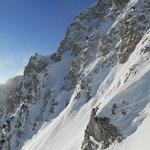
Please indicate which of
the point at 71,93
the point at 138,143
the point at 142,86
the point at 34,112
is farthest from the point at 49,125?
the point at 138,143

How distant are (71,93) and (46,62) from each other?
78.0ft

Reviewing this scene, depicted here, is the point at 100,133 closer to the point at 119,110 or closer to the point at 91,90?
the point at 119,110

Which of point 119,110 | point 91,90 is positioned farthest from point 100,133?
point 91,90

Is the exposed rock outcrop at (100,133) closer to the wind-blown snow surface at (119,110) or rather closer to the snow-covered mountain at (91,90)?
the snow-covered mountain at (91,90)

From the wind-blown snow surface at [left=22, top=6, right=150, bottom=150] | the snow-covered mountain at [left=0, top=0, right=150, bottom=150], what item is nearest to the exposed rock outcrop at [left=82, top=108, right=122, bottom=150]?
the snow-covered mountain at [left=0, top=0, right=150, bottom=150]

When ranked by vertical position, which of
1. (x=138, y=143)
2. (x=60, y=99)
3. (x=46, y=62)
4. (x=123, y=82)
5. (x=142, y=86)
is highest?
(x=46, y=62)

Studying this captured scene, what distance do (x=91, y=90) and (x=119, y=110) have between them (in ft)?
76.3

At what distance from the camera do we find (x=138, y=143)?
36.0m

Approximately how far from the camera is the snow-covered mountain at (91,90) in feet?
140

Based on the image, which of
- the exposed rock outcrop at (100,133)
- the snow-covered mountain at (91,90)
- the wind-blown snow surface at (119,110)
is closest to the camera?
the wind-blown snow surface at (119,110)

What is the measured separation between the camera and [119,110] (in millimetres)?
42875

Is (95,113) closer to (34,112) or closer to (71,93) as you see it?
(71,93)

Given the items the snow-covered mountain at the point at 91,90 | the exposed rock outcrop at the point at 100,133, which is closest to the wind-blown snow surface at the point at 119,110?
the snow-covered mountain at the point at 91,90

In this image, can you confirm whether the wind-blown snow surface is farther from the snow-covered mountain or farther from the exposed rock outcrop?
the exposed rock outcrop
